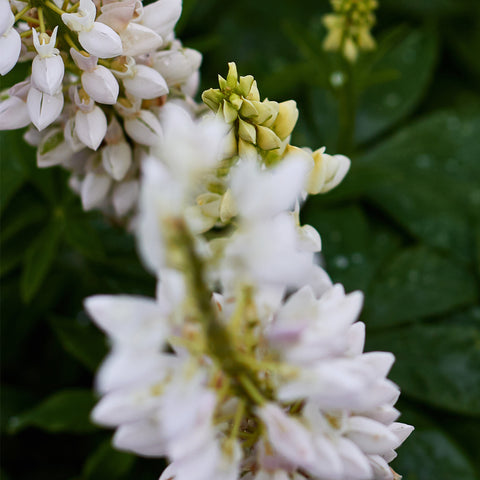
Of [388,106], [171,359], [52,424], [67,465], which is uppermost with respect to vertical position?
[171,359]

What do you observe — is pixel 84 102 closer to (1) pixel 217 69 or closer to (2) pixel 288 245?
(2) pixel 288 245

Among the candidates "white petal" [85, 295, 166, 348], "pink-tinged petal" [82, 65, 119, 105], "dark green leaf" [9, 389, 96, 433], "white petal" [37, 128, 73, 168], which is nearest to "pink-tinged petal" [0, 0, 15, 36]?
"pink-tinged petal" [82, 65, 119, 105]

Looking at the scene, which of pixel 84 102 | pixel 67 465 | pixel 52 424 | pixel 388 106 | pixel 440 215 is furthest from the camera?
pixel 388 106

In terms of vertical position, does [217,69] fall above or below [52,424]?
above

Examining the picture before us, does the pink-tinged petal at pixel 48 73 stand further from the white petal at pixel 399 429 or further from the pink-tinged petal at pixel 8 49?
the white petal at pixel 399 429

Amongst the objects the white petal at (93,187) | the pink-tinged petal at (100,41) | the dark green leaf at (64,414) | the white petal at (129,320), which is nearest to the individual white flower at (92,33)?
the pink-tinged petal at (100,41)

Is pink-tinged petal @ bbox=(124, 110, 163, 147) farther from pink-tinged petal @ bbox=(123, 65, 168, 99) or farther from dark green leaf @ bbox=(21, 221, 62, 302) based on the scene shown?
dark green leaf @ bbox=(21, 221, 62, 302)

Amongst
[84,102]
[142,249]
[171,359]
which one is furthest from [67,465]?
[142,249]
